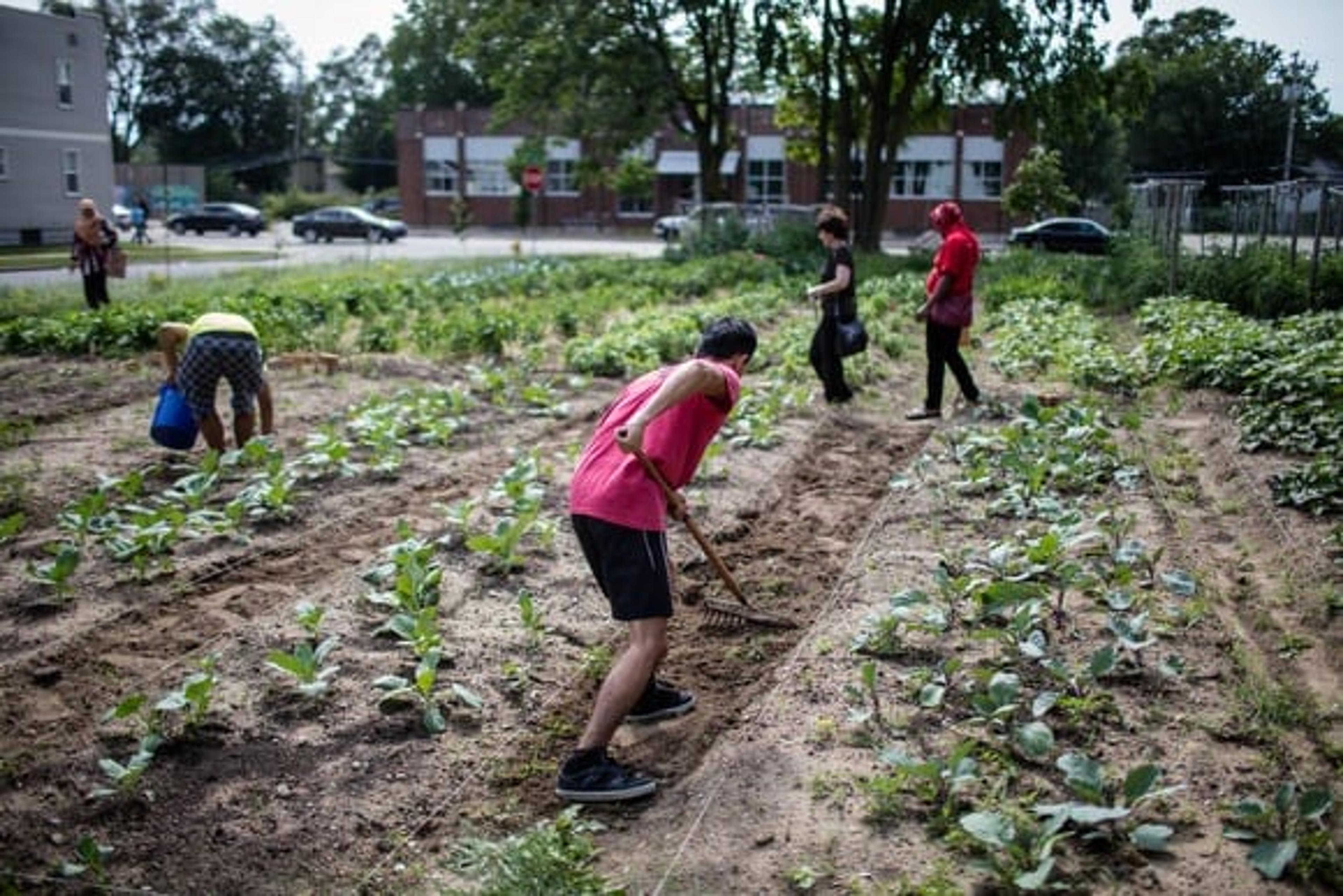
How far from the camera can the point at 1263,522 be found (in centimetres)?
707

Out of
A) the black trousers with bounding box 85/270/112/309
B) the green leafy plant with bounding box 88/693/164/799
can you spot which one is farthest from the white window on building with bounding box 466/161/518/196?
the green leafy plant with bounding box 88/693/164/799

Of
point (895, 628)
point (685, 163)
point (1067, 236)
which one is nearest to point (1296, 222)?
point (895, 628)

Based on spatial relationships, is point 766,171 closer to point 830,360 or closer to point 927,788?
point 830,360

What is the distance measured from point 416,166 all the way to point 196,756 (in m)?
64.1

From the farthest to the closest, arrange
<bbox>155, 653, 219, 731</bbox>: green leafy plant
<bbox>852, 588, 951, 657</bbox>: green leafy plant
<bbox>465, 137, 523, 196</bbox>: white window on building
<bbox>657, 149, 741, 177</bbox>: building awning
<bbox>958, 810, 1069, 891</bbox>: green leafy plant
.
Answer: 1. <bbox>465, 137, 523, 196</bbox>: white window on building
2. <bbox>657, 149, 741, 177</bbox>: building awning
3. <bbox>852, 588, 951, 657</bbox>: green leafy plant
4. <bbox>155, 653, 219, 731</bbox>: green leafy plant
5. <bbox>958, 810, 1069, 891</bbox>: green leafy plant

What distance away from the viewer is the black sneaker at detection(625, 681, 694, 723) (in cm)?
497

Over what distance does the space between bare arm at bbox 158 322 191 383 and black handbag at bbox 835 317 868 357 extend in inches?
210

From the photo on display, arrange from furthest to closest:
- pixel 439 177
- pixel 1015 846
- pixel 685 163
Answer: pixel 439 177 < pixel 685 163 < pixel 1015 846

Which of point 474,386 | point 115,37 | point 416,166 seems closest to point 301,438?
point 474,386

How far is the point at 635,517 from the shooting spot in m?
Result: 4.22

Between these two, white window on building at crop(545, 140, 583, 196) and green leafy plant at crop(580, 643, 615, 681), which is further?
white window on building at crop(545, 140, 583, 196)

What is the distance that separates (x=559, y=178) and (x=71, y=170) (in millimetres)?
31189

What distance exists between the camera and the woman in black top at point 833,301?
10070 millimetres

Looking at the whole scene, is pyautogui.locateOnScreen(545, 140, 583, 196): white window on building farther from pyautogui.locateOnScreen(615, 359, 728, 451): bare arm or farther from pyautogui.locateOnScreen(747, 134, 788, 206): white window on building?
pyautogui.locateOnScreen(615, 359, 728, 451): bare arm
